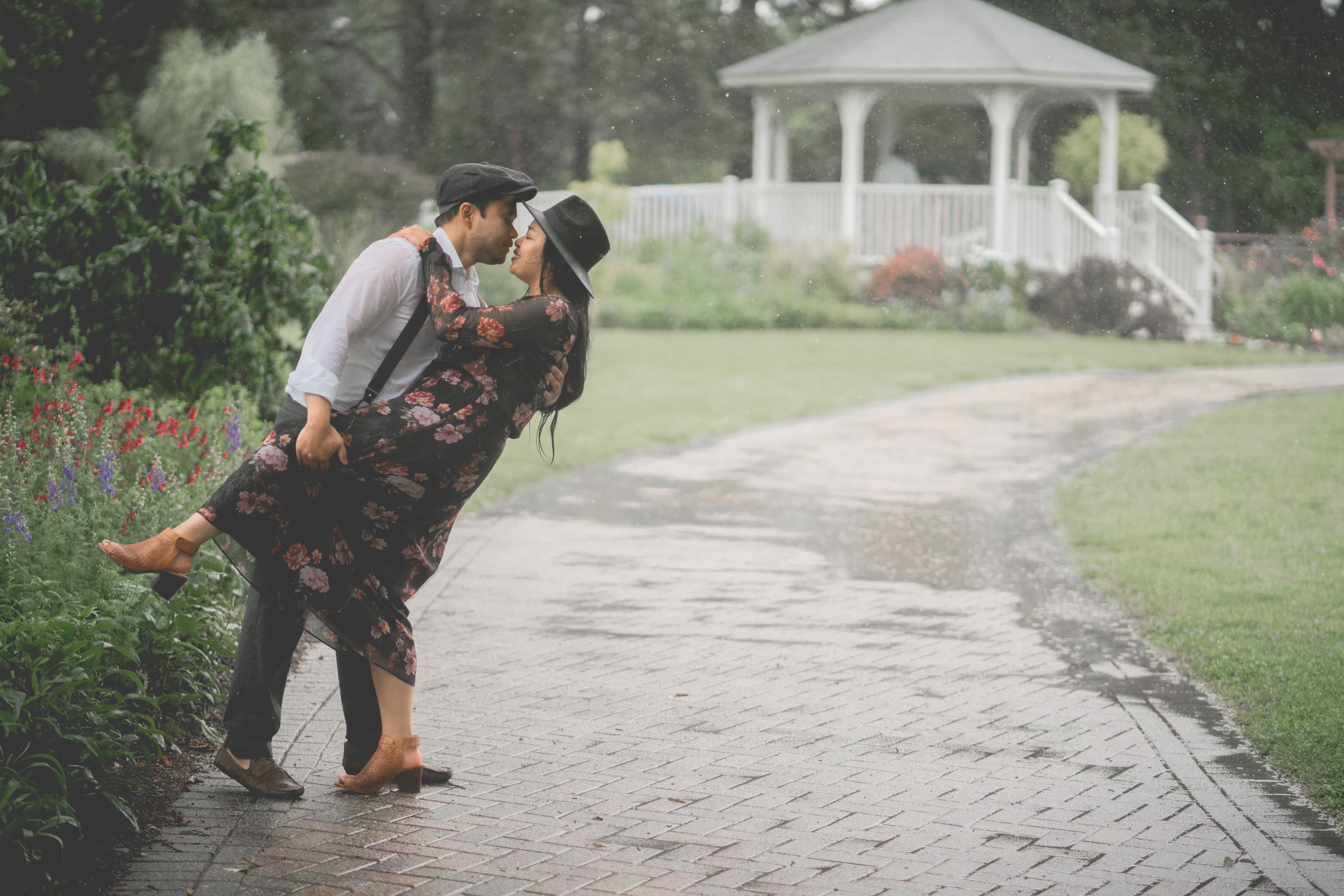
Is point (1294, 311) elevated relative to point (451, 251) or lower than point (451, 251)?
lower

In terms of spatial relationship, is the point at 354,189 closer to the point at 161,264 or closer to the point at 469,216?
the point at 161,264

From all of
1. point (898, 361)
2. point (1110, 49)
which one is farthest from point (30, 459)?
point (1110, 49)

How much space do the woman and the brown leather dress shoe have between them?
0.21 m

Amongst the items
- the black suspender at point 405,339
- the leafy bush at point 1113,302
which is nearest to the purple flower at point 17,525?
the black suspender at point 405,339

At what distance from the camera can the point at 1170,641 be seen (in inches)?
234

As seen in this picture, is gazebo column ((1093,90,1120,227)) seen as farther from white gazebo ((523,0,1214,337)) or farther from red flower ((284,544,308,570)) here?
red flower ((284,544,308,570))

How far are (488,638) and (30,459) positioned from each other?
1956 mm

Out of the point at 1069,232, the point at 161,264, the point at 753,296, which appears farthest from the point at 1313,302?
the point at 161,264

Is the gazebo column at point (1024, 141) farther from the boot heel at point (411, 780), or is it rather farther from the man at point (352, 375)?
the boot heel at point (411, 780)

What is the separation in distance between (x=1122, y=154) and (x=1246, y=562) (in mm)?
18820

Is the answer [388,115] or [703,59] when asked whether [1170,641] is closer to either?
[703,59]

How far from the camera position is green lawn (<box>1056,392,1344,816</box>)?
496 cm

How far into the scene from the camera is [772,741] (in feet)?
15.3

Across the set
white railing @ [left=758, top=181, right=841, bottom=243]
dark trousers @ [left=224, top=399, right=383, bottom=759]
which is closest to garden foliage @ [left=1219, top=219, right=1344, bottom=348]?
white railing @ [left=758, top=181, right=841, bottom=243]
